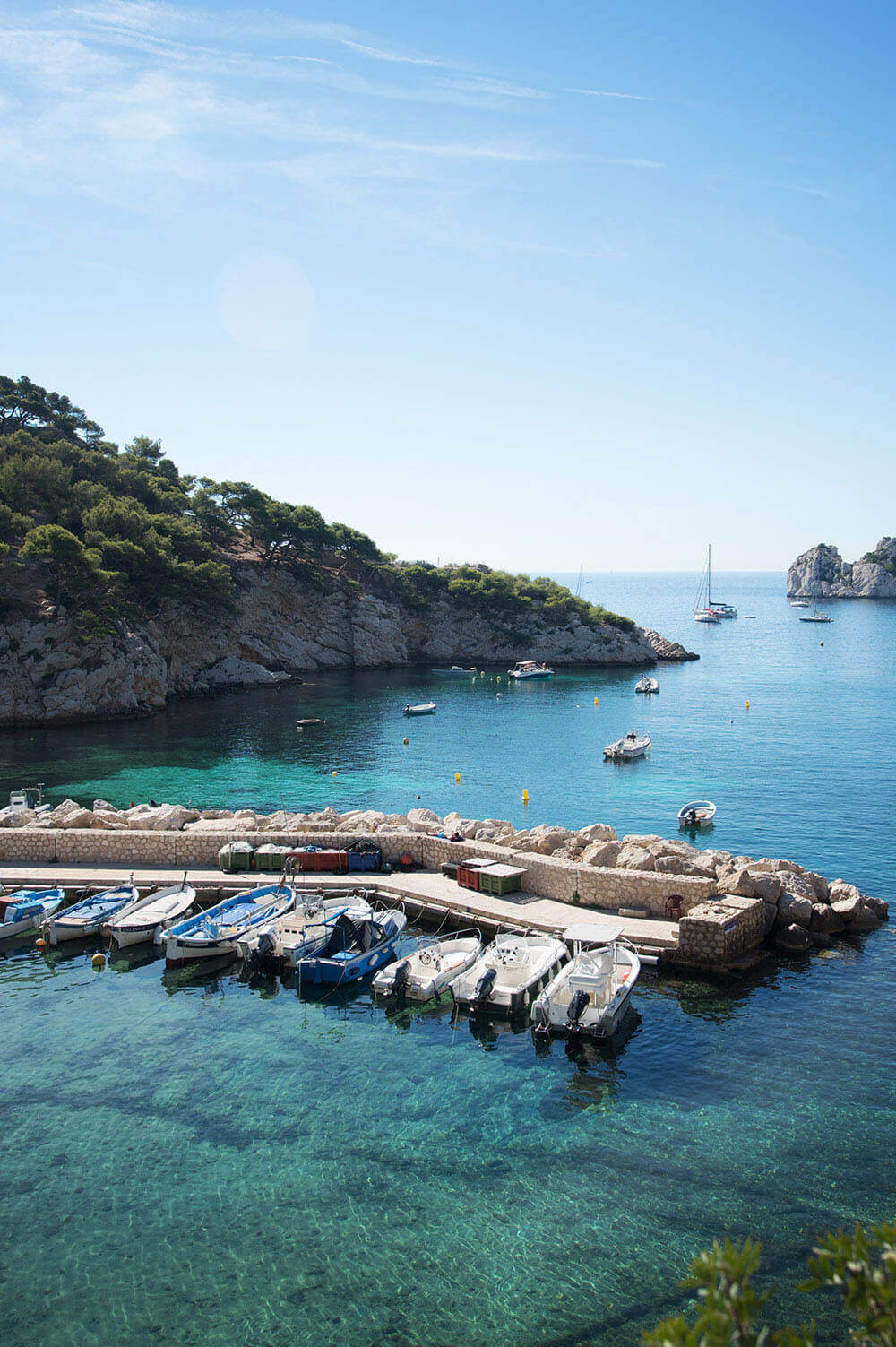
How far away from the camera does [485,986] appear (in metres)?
21.6

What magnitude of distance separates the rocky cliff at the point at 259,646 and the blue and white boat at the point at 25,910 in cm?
4064

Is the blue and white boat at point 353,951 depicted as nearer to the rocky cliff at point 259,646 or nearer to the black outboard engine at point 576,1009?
the black outboard engine at point 576,1009

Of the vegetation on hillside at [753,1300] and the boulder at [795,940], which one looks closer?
the vegetation on hillside at [753,1300]

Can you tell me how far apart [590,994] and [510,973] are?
254cm

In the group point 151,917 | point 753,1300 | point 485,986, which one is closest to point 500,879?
point 485,986

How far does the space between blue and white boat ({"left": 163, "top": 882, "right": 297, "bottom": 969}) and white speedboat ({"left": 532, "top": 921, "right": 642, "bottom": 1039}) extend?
29.7 ft

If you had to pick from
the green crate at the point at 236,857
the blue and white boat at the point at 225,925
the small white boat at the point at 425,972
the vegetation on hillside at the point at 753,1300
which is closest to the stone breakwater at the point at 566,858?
the green crate at the point at 236,857

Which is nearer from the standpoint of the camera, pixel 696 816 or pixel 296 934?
pixel 296 934

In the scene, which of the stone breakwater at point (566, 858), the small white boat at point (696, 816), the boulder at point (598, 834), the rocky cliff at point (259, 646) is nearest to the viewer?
the stone breakwater at point (566, 858)

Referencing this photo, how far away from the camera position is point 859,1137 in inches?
644

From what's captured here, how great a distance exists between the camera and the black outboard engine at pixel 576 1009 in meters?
19.8

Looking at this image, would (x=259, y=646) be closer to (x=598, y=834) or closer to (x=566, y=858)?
(x=598, y=834)

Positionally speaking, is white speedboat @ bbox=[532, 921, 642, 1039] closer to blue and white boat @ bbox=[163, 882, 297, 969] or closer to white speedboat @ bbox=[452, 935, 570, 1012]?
white speedboat @ bbox=[452, 935, 570, 1012]

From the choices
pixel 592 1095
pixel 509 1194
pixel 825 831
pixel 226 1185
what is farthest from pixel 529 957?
pixel 825 831
